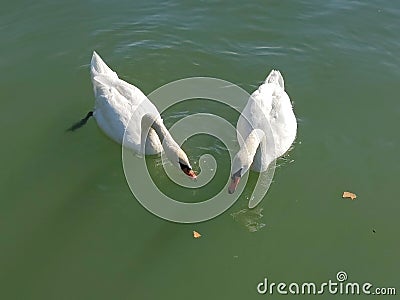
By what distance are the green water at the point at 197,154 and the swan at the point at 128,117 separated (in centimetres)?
46

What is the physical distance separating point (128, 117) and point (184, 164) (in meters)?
1.78

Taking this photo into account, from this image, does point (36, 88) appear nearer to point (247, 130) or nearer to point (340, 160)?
point (247, 130)

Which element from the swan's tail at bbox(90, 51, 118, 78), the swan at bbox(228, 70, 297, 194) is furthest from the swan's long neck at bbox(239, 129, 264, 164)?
the swan's tail at bbox(90, 51, 118, 78)

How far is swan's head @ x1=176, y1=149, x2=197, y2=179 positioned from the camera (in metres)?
10.2

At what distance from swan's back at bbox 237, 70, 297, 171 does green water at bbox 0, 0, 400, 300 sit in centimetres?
36

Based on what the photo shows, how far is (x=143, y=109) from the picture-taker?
11.4 m

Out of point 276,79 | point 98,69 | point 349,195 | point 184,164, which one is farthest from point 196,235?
point 98,69

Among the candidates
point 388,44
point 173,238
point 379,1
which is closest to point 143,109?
point 173,238

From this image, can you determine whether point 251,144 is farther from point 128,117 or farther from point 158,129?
point 128,117

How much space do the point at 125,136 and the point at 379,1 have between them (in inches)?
317

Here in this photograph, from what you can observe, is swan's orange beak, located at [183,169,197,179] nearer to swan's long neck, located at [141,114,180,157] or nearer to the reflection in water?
swan's long neck, located at [141,114,180,157]

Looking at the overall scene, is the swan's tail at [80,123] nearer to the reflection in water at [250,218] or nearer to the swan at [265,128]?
the swan at [265,128]

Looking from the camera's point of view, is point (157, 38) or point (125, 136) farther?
point (157, 38)

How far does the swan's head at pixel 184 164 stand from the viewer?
1024cm
